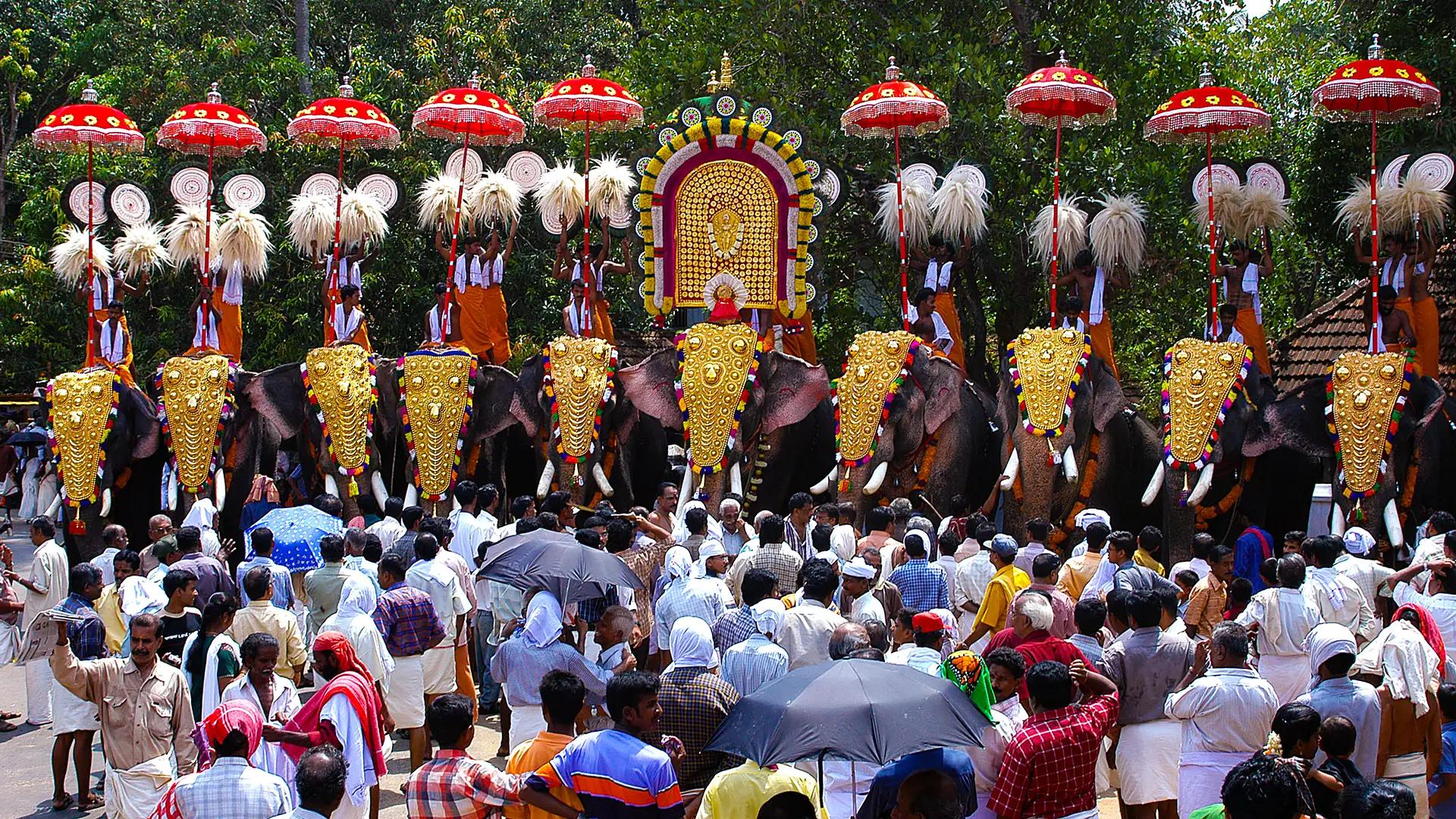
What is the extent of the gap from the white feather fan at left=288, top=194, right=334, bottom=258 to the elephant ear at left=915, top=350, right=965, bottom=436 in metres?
5.59

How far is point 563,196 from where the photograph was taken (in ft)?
51.7

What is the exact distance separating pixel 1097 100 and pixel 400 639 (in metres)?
8.19

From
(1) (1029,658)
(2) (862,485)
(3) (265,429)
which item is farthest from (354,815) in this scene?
(3) (265,429)

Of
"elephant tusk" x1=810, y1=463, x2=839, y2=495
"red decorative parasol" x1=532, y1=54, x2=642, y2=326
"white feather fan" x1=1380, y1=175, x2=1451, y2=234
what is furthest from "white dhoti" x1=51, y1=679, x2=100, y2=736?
"white feather fan" x1=1380, y1=175, x2=1451, y2=234

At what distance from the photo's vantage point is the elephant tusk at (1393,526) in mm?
12125

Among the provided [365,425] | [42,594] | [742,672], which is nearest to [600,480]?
[365,425]

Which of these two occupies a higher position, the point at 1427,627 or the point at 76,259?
the point at 76,259

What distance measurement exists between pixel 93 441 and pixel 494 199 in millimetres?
4082

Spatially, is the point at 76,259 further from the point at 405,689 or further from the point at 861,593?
the point at 861,593

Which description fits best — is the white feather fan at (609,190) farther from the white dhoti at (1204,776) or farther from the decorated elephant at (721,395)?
the white dhoti at (1204,776)

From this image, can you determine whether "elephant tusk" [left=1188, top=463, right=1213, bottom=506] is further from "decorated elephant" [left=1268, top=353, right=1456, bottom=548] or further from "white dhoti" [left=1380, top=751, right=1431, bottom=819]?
"white dhoti" [left=1380, top=751, right=1431, bottom=819]

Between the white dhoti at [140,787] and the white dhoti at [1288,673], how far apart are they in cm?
482

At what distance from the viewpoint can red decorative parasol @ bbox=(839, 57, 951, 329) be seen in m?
14.2

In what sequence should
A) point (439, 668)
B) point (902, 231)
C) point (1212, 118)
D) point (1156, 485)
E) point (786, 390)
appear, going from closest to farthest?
point (439, 668)
point (1156, 485)
point (1212, 118)
point (786, 390)
point (902, 231)
